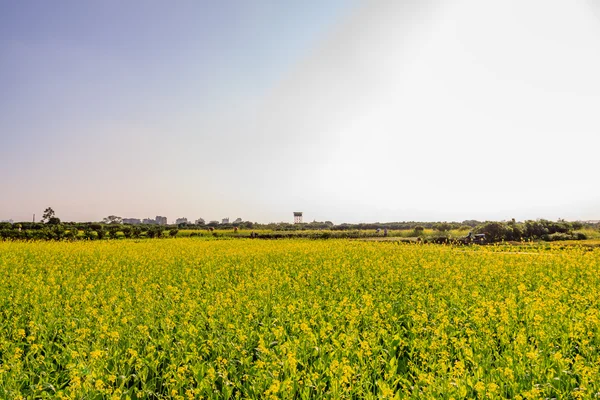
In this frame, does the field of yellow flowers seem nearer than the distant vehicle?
Yes

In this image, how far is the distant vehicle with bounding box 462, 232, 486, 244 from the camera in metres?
33.9

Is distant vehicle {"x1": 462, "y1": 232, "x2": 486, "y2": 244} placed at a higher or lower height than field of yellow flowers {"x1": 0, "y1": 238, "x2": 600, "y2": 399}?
higher

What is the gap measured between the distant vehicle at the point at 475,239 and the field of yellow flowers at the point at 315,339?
1985 centimetres

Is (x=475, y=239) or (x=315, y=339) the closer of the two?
(x=315, y=339)

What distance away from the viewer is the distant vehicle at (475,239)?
3391 cm

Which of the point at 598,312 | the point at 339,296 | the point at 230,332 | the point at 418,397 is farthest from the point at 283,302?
the point at 598,312

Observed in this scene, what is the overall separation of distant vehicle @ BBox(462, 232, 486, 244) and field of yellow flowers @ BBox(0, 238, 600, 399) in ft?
65.1

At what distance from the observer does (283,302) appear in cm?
933

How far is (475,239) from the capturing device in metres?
35.5

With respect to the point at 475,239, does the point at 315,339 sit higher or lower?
lower

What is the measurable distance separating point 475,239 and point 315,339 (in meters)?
33.0

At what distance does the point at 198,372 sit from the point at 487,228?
123ft

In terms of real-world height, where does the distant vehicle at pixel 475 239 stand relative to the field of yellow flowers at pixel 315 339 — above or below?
above

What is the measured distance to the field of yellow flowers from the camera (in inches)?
210
